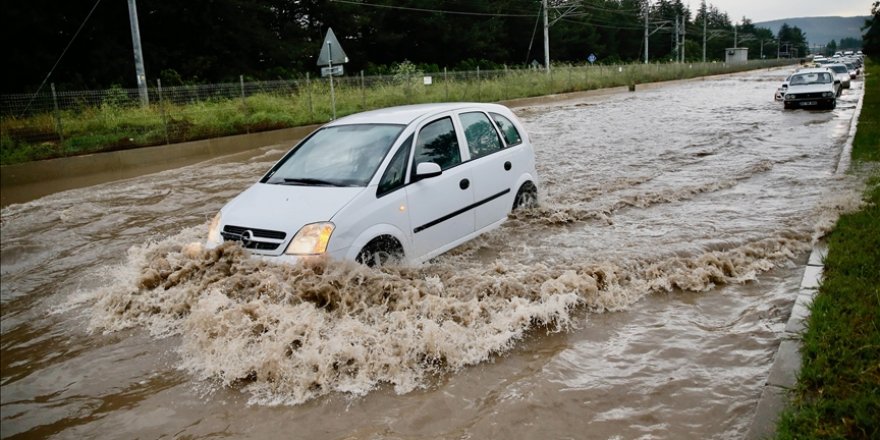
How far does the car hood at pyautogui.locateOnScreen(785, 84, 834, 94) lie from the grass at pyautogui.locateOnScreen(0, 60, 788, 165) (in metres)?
13.5

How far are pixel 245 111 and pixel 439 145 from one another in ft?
54.1

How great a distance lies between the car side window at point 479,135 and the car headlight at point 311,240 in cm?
237

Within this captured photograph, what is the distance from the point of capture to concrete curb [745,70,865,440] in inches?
147

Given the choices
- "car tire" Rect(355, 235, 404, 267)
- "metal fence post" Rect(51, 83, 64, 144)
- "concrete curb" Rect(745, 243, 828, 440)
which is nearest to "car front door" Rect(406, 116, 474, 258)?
"car tire" Rect(355, 235, 404, 267)

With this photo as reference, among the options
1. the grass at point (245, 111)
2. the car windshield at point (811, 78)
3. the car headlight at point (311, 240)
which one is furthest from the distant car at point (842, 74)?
the car headlight at point (311, 240)

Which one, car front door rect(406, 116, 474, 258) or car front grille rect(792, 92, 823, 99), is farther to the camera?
car front grille rect(792, 92, 823, 99)

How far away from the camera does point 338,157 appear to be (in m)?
6.85

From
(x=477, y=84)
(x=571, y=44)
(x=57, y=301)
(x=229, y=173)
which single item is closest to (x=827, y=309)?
(x=57, y=301)

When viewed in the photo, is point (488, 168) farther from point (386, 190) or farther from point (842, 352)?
point (842, 352)

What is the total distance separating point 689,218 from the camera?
9.19 m

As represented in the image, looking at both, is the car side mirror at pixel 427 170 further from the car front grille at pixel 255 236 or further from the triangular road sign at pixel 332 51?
the triangular road sign at pixel 332 51

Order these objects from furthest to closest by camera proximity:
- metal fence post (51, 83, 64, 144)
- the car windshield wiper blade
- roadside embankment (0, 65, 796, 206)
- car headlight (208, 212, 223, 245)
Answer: metal fence post (51, 83, 64, 144)
roadside embankment (0, 65, 796, 206)
the car windshield wiper blade
car headlight (208, 212, 223, 245)

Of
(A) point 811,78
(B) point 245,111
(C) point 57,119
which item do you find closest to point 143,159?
(C) point 57,119

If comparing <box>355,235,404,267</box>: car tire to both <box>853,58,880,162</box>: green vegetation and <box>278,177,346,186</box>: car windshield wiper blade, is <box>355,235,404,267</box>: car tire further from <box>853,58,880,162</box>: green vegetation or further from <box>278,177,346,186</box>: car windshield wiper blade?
<box>853,58,880,162</box>: green vegetation
